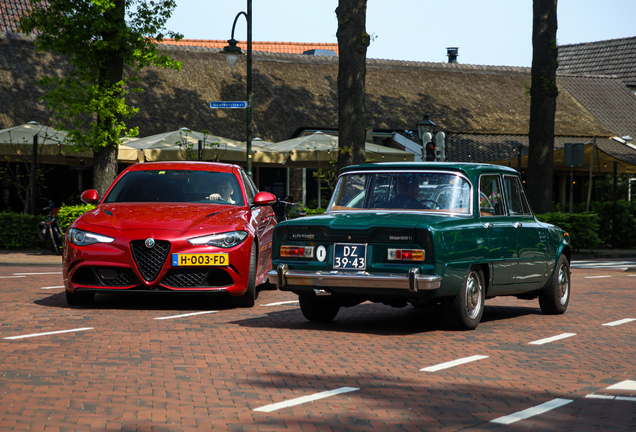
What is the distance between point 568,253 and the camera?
35.6ft

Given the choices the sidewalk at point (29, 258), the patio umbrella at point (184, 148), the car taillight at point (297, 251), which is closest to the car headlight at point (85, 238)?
the car taillight at point (297, 251)

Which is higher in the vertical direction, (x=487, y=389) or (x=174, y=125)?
(x=174, y=125)

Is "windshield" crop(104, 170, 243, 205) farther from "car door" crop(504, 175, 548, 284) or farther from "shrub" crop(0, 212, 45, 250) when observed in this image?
"shrub" crop(0, 212, 45, 250)

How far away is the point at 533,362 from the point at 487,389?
49.5 inches

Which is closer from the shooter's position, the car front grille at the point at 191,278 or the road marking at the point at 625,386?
the road marking at the point at 625,386

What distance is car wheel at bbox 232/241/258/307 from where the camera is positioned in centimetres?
1011

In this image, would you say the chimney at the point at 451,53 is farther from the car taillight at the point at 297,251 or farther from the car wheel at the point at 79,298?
the car taillight at the point at 297,251

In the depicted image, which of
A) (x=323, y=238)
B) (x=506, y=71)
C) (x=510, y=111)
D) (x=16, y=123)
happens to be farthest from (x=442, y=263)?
(x=506, y=71)

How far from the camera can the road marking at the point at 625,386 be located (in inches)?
241

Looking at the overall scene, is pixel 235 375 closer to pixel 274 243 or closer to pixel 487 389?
pixel 487 389

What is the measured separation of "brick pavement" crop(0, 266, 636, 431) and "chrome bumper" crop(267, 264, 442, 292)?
1.68 ft

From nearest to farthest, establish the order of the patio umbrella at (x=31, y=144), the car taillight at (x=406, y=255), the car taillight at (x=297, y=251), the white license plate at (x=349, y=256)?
the car taillight at (x=406, y=255) → the white license plate at (x=349, y=256) → the car taillight at (x=297, y=251) → the patio umbrella at (x=31, y=144)

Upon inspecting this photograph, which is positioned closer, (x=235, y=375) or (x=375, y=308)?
(x=235, y=375)

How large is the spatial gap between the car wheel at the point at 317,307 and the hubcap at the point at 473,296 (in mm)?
1449
